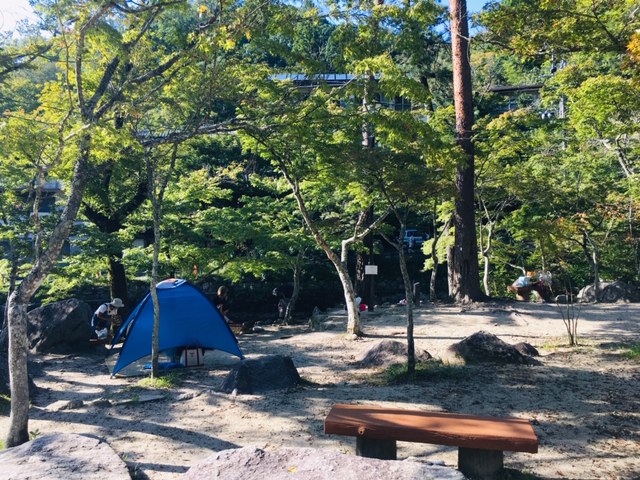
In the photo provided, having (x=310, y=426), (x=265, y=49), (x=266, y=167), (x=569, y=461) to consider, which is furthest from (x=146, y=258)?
(x=266, y=167)

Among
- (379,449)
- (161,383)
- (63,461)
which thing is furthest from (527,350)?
(63,461)

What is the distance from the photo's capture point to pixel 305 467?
11.4 ft

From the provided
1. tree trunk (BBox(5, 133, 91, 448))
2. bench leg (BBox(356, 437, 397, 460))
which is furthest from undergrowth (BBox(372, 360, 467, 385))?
tree trunk (BBox(5, 133, 91, 448))

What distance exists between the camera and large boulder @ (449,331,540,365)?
24.3 ft

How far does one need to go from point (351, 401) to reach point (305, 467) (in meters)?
2.66

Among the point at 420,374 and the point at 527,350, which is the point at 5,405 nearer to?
the point at 420,374

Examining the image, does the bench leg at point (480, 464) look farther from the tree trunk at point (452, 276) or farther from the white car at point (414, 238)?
the white car at point (414, 238)

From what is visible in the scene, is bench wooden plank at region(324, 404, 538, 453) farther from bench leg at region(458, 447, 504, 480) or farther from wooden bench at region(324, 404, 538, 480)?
bench leg at region(458, 447, 504, 480)

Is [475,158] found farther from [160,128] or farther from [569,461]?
[569,461]

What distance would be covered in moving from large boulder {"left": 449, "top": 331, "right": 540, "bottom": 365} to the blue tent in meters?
3.68

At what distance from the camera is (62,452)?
4.01 meters

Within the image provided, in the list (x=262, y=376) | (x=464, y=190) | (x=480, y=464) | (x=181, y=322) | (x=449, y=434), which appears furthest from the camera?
(x=464, y=190)

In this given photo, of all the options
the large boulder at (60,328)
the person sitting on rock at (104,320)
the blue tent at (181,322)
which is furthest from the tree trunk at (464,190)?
the large boulder at (60,328)

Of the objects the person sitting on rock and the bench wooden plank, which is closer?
the bench wooden plank
